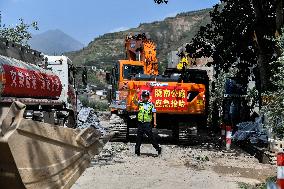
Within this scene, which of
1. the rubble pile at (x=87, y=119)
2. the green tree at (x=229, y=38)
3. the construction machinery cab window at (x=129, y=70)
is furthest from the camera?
the construction machinery cab window at (x=129, y=70)

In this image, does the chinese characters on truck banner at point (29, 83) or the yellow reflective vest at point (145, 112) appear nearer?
the chinese characters on truck banner at point (29, 83)

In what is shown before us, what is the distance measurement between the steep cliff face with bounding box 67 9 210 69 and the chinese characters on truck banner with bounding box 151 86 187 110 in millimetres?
94888

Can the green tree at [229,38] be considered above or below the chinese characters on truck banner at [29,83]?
above

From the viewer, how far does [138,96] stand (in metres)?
18.7

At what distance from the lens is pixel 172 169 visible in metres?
12.9

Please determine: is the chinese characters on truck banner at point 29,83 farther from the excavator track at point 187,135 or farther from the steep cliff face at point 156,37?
the steep cliff face at point 156,37

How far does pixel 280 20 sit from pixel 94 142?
32.6 feet

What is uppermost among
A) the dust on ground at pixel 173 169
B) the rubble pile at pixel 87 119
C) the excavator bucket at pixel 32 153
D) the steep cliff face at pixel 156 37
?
the steep cliff face at pixel 156 37

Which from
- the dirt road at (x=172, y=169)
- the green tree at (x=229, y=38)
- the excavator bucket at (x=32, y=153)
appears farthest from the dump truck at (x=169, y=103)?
→ the excavator bucket at (x=32, y=153)

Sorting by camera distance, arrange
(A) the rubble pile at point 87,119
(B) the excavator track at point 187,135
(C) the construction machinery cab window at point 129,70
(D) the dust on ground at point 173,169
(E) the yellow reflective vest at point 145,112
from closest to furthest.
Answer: (D) the dust on ground at point 173,169
(E) the yellow reflective vest at point 145,112
(B) the excavator track at point 187,135
(A) the rubble pile at point 87,119
(C) the construction machinery cab window at point 129,70

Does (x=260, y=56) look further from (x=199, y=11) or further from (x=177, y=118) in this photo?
(x=199, y=11)

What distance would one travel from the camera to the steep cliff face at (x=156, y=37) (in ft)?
399

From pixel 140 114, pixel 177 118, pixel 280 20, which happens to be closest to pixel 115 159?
pixel 140 114

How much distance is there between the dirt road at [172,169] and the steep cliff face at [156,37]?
9770cm
